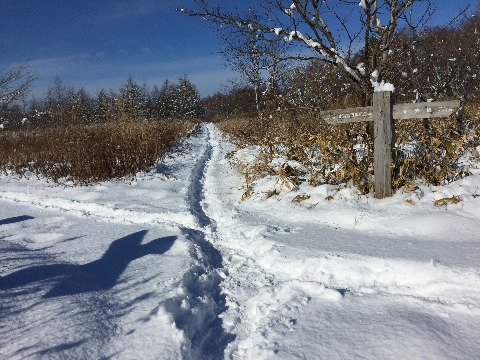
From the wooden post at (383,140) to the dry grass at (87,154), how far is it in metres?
5.81

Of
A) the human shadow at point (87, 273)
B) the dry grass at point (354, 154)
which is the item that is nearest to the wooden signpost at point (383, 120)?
the dry grass at point (354, 154)

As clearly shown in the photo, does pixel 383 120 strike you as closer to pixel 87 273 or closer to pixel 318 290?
pixel 318 290

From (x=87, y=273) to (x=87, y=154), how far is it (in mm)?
5643

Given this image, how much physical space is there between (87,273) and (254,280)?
5.38 ft

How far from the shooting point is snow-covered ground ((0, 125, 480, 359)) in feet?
6.85

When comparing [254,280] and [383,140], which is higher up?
[383,140]

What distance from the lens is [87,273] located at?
319 cm

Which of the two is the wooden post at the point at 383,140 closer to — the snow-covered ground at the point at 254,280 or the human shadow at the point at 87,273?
the snow-covered ground at the point at 254,280

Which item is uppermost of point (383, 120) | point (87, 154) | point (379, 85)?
point (379, 85)

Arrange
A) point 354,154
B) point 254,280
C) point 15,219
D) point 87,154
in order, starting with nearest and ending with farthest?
point 254,280 → point 354,154 → point 15,219 → point 87,154

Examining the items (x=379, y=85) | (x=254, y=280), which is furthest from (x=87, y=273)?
(x=379, y=85)

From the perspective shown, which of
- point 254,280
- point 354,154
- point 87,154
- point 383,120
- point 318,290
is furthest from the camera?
point 87,154

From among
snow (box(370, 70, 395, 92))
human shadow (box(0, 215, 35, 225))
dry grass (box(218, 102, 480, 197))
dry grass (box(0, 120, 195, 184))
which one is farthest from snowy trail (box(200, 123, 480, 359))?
dry grass (box(0, 120, 195, 184))

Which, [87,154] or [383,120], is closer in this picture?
[383,120]
